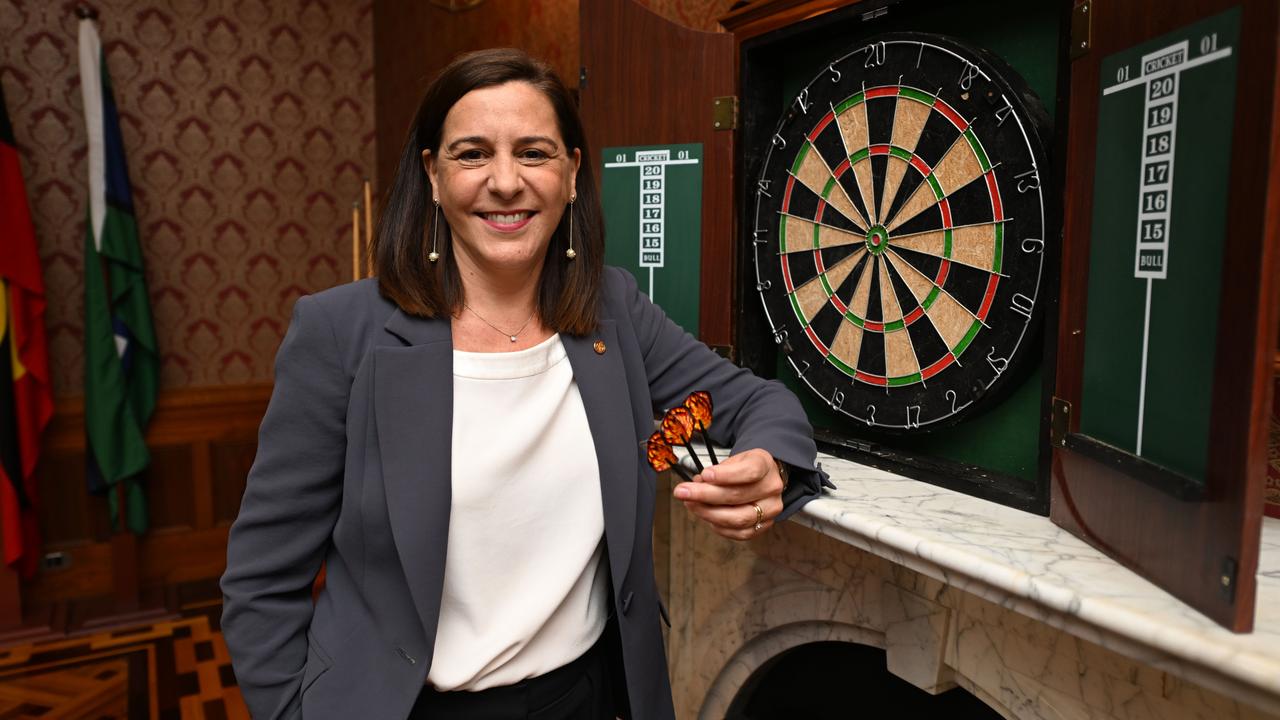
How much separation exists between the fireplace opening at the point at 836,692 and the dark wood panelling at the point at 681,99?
73 centimetres

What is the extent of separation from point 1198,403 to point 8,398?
4190 millimetres

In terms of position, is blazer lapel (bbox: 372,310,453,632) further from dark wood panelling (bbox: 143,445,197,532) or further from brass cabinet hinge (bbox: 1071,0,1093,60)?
dark wood panelling (bbox: 143,445,197,532)

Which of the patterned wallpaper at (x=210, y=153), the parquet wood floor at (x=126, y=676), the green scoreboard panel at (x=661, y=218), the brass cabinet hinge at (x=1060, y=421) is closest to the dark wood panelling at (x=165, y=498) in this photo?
the patterned wallpaper at (x=210, y=153)

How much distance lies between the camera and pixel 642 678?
1.30 m

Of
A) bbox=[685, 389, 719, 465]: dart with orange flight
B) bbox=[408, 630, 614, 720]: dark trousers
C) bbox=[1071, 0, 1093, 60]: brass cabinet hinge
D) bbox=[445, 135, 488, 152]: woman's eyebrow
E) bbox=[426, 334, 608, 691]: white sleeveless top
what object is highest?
bbox=[1071, 0, 1093, 60]: brass cabinet hinge

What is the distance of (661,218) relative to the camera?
1.81m

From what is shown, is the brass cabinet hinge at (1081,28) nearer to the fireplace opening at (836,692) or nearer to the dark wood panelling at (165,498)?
the fireplace opening at (836,692)

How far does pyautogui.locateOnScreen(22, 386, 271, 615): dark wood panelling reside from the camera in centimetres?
390

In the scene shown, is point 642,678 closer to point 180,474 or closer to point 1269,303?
point 1269,303

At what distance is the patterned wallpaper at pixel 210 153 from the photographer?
3.83 meters

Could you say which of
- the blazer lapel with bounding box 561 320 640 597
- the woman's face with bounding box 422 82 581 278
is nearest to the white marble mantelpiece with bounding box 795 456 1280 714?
the blazer lapel with bounding box 561 320 640 597

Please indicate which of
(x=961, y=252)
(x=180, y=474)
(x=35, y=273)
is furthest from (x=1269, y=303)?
(x=180, y=474)

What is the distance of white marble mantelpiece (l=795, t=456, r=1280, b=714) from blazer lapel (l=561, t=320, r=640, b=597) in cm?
29

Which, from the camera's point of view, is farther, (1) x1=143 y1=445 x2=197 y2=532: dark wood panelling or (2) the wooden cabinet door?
(1) x1=143 y1=445 x2=197 y2=532: dark wood panelling
